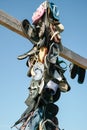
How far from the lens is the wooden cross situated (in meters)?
2.35

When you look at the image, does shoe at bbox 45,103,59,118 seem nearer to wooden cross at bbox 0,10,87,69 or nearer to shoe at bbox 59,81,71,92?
shoe at bbox 59,81,71,92

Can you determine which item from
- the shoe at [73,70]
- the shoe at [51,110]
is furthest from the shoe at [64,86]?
the shoe at [73,70]

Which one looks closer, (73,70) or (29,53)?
(29,53)

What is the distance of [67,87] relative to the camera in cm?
241

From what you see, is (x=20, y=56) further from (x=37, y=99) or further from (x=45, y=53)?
(x=37, y=99)

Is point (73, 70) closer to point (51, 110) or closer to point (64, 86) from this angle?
point (64, 86)

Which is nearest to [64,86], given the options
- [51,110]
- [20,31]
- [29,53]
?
[51,110]

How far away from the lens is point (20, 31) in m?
2.47

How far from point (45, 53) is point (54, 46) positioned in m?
0.08

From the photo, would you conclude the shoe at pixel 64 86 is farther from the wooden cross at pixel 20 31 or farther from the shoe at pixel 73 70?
the shoe at pixel 73 70

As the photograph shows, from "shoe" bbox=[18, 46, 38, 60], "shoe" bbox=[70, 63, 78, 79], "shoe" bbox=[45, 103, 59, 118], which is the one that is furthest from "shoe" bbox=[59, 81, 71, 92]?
"shoe" bbox=[70, 63, 78, 79]

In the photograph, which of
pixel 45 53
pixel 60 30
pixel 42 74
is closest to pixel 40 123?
pixel 42 74

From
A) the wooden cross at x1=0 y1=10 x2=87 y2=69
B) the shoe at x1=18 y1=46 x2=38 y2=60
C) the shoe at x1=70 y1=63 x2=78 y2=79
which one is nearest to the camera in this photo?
the wooden cross at x1=0 y1=10 x2=87 y2=69

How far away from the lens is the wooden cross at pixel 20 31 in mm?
2346
